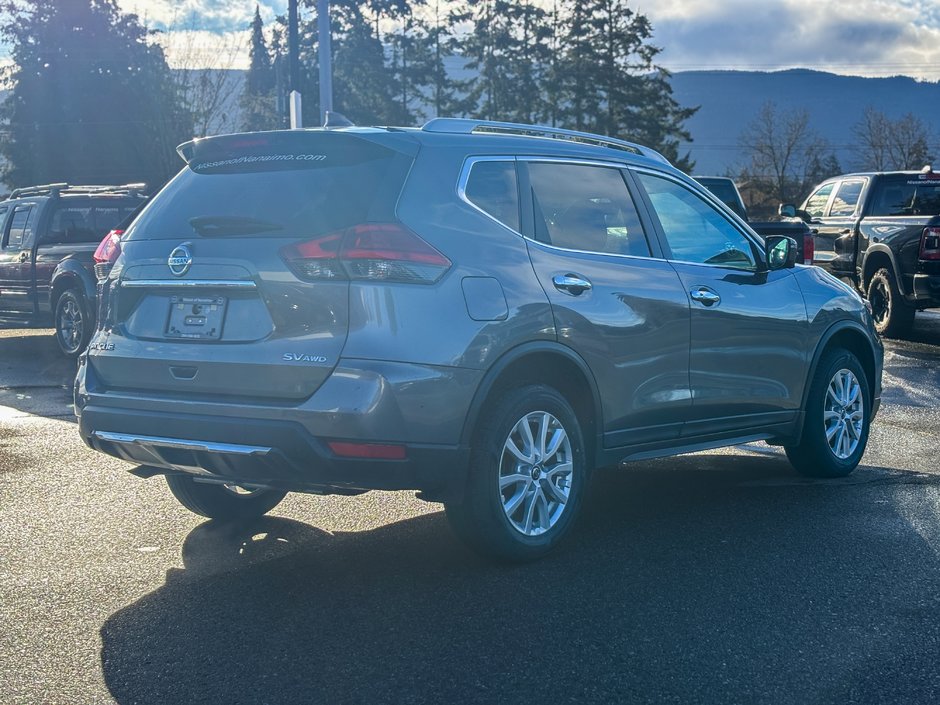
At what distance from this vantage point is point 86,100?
5147 cm

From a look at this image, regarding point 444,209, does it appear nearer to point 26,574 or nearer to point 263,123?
point 26,574

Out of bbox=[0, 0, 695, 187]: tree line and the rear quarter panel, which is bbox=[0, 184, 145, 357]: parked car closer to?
the rear quarter panel

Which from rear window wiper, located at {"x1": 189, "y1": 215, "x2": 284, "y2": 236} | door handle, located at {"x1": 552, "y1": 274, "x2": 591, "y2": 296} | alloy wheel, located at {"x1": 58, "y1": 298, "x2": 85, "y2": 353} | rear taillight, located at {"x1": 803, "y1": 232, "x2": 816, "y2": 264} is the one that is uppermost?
rear window wiper, located at {"x1": 189, "y1": 215, "x2": 284, "y2": 236}

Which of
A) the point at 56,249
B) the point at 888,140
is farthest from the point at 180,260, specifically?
the point at 888,140

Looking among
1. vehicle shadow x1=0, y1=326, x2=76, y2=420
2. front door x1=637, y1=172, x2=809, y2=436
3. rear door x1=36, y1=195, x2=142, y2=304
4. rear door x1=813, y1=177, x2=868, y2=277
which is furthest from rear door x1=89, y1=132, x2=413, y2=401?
rear door x1=813, y1=177, x2=868, y2=277

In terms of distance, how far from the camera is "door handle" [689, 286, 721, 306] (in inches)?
238

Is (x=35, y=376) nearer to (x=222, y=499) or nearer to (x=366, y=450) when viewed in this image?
(x=222, y=499)

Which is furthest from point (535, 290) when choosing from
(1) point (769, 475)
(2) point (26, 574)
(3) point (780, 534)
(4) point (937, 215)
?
(4) point (937, 215)

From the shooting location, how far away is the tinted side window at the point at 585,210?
546 centimetres

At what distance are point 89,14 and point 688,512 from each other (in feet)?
173

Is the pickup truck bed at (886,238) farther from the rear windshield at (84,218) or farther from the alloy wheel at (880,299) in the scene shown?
the rear windshield at (84,218)

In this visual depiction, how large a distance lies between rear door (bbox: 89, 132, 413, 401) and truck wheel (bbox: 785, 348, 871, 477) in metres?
3.21

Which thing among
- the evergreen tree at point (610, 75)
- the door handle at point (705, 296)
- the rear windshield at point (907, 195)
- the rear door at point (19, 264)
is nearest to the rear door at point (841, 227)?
the rear windshield at point (907, 195)

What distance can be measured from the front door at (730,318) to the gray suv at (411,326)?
3cm
